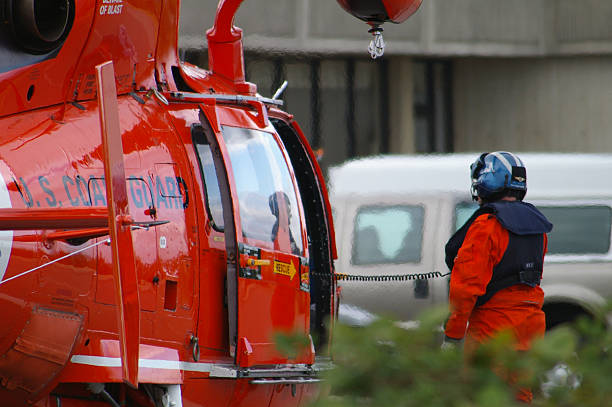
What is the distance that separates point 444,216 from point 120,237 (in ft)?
22.0

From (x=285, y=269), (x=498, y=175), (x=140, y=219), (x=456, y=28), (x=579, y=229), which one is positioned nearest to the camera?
(x=140, y=219)

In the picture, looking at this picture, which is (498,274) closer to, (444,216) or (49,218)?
(49,218)

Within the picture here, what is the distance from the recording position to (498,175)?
5406mm

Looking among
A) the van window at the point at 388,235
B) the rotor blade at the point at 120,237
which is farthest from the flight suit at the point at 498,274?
the van window at the point at 388,235

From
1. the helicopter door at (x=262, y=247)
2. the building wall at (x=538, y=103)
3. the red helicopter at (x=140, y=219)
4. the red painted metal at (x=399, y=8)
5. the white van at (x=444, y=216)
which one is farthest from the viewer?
the building wall at (x=538, y=103)

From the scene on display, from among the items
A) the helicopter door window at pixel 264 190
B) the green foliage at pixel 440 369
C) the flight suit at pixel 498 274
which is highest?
the green foliage at pixel 440 369

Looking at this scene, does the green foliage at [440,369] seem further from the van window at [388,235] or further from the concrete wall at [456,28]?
the concrete wall at [456,28]

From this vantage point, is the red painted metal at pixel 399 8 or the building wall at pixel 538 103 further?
the building wall at pixel 538 103

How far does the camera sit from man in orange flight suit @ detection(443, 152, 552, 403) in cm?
512

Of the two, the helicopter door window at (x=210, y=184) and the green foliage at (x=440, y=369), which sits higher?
the green foliage at (x=440, y=369)

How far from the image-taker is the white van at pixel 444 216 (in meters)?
9.92

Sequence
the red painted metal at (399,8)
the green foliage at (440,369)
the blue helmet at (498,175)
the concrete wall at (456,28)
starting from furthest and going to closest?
the concrete wall at (456,28)
the blue helmet at (498,175)
the red painted metal at (399,8)
the green foliage at (440,369)

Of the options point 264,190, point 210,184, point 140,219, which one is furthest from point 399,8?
point 140,219

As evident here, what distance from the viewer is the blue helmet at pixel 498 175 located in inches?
213
